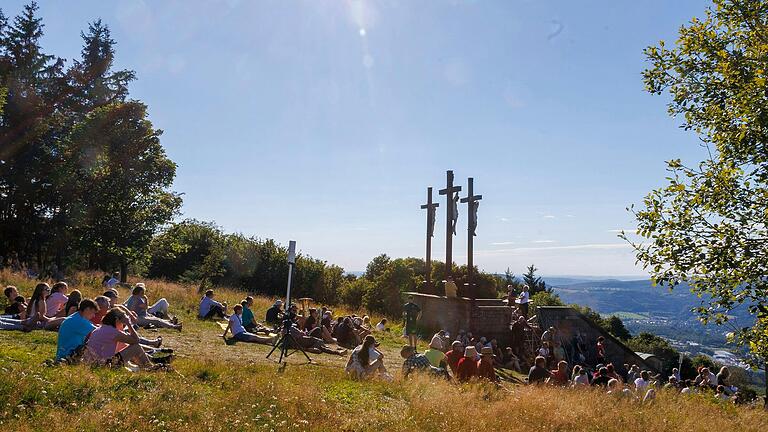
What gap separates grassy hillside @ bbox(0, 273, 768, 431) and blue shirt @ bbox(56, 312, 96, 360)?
320 mm

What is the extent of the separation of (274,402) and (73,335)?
11.8 feet

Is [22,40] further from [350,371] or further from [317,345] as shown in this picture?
[350,371]

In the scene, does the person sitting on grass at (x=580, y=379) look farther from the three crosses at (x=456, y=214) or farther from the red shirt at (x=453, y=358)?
the three crosses at (x=456, y=214)

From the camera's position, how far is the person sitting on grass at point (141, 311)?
1323 cm

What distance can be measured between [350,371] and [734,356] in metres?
6.69

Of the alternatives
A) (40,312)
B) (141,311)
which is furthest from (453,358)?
(40,312)

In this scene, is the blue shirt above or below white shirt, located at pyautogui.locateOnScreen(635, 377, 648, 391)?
above

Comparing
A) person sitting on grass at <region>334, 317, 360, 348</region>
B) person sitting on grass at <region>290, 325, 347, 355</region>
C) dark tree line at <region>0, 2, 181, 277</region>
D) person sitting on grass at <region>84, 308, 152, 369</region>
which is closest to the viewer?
person sitting on grass at <region>84, 308, 152, 369</region>

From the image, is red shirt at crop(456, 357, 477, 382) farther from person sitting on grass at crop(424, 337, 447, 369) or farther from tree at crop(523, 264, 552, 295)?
tree at crop(523, 264, 552, 295)

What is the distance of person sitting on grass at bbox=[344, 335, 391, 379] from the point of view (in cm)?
1007

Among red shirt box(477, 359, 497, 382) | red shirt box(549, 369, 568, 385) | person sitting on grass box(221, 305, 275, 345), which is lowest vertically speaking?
red shirt box(549, 369, 568, 385)

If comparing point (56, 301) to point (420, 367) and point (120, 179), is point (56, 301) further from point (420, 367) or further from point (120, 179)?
point (120, 179)

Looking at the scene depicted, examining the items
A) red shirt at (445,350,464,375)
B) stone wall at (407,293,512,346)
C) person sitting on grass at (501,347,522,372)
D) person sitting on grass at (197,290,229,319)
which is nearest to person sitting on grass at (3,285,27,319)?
person sitting on grass at (197,290,229,319)

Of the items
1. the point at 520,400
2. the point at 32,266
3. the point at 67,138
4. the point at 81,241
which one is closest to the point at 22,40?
the point at 67,138
